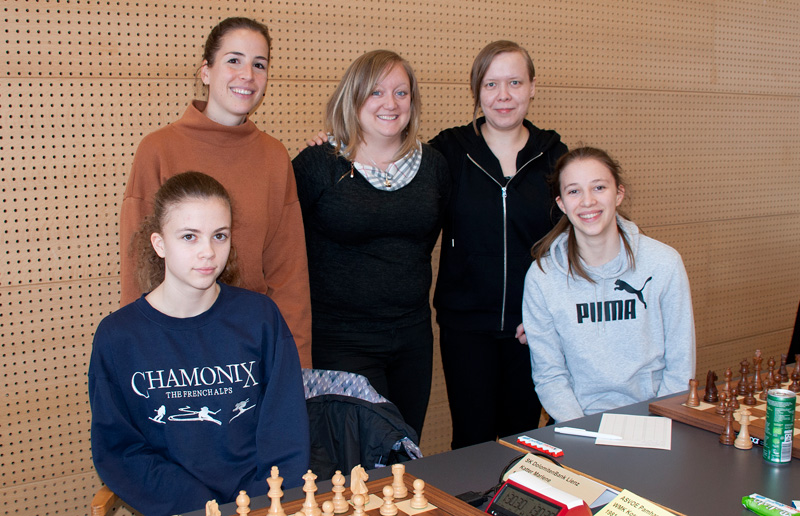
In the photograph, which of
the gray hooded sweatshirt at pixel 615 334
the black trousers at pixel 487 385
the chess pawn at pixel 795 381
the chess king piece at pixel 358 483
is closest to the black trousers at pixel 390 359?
the black trousers at pixel 487 385

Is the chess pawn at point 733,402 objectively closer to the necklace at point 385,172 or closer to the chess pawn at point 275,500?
the chess pawn at point 275,500

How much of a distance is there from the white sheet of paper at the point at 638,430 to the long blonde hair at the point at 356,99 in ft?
3.97

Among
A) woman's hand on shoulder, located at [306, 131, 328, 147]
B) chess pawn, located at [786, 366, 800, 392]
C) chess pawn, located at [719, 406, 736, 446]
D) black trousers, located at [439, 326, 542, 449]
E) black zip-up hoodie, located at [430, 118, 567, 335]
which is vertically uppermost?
woman's hand on shoulder, located at [306, 131, 328, 147]

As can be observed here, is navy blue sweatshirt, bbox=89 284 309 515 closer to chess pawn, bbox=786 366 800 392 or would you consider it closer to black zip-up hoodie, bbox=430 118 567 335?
black zip-up hoodie, bbox=430 118 567 335

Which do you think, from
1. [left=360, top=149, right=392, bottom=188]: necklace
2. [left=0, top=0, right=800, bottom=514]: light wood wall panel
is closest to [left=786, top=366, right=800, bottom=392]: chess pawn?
[left=360, top=149, right=392, bottom=188]: necklace

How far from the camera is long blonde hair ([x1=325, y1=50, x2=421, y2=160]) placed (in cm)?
248

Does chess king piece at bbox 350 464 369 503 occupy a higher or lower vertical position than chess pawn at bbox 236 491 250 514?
higher

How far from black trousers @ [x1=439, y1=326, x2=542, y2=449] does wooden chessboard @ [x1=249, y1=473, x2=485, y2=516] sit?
1257 millimetres

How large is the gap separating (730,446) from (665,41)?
132 inches

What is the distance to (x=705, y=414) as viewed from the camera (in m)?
1.88

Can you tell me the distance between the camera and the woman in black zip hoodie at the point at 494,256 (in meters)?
2.72

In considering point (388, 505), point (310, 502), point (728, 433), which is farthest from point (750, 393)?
point (310, 502)

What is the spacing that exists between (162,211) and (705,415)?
1597mm

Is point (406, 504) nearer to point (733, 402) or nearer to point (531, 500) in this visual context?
point (531, 500)
